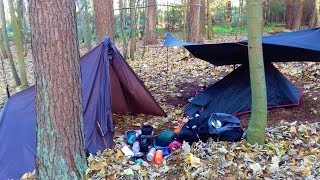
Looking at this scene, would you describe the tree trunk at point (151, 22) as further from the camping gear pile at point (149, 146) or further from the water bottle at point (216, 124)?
the water bottle at point (216, 124)

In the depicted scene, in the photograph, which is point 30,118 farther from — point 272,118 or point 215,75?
point 215,75

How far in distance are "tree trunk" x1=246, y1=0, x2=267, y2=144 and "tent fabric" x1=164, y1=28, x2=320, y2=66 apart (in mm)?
1184

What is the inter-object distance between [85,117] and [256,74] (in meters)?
1.99

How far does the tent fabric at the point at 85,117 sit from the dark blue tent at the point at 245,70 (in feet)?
4.75

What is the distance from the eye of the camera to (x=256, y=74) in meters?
3.51

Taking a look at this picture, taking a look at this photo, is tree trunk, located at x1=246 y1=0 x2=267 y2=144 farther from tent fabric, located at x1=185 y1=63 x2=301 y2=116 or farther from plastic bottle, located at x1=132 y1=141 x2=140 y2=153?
tent fabric, located at x1=185 y1=63 x2=301 y2=116

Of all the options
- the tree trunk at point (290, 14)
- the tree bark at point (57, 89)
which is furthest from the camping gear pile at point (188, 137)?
the tree trunk at point (290, 14)

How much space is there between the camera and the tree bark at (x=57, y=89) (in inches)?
113

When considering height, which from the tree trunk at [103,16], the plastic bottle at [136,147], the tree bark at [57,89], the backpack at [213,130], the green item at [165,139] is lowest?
the plastic bottle at [136,147]

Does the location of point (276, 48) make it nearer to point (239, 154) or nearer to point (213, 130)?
point (213, 130)

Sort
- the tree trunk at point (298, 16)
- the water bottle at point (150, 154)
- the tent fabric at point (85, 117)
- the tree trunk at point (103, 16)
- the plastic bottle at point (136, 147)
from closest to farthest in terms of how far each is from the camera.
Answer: the water bottle at point (150, 154) → the tent fabric at point (85, 117) → the plastic bottle at point (136, 147) → the tree trunk at point (103, 16) → the tree trunk at point (298, 16)

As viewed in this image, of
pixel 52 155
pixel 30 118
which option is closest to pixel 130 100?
pixel 30 118

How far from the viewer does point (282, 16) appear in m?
22.4

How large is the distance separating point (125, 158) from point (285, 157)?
162 centimetres
